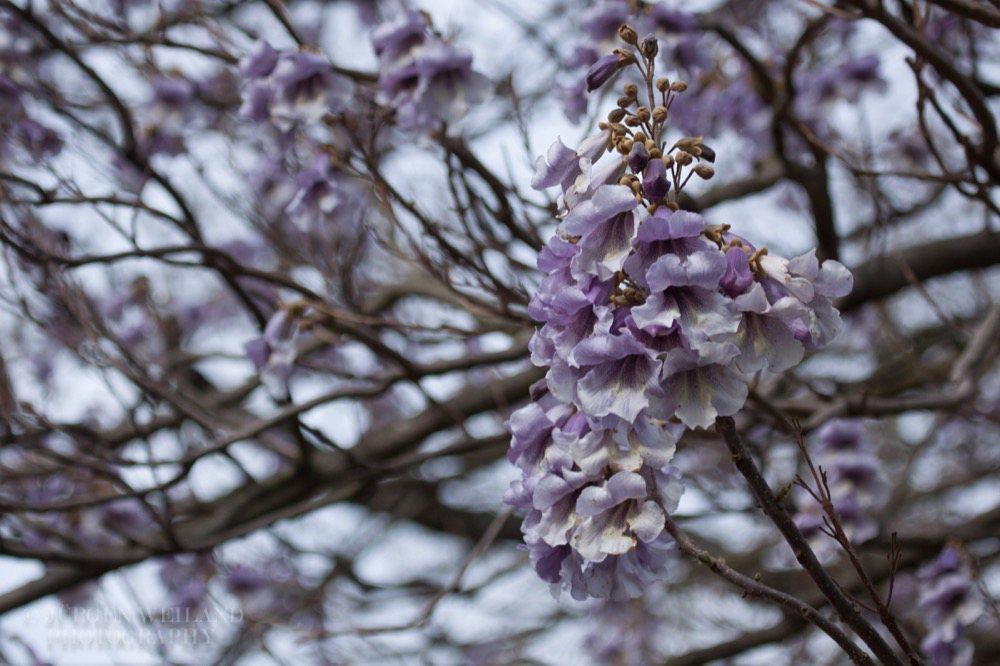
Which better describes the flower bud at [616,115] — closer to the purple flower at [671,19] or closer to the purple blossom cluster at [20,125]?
the purple flower at [671,19]

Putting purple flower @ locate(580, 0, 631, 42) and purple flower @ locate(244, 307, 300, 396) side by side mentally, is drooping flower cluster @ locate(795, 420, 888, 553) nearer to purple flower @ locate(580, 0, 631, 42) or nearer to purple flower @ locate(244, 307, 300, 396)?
purple flower @ locate(580, 0, 631, 42)

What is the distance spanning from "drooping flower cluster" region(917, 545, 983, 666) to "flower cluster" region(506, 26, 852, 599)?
202 cm

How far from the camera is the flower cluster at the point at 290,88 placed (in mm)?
2988

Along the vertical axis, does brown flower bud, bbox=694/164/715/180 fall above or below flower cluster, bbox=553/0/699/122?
below

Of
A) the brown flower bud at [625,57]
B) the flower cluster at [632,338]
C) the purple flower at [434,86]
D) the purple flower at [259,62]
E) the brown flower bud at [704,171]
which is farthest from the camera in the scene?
the purple flower at [259,62]

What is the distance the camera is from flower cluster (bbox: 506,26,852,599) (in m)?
1.33

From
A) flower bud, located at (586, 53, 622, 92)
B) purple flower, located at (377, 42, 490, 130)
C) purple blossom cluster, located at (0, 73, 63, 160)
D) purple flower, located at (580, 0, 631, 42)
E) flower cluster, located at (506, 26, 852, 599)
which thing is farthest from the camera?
purple blossom cluster, located at (0, 73, 63, 160)

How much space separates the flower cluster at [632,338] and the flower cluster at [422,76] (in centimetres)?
146

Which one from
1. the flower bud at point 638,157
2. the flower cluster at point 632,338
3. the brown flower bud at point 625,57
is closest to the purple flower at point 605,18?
the brown flower bud at point 625,57

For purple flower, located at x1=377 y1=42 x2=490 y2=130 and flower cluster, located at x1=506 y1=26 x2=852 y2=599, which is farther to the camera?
purple flower, located at x1=377 y1=42 x2=490 y2=130

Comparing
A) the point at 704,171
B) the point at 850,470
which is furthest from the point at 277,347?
the point at 850,470

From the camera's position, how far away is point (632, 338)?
1321 mm

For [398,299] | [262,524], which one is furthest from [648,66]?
[398,299]

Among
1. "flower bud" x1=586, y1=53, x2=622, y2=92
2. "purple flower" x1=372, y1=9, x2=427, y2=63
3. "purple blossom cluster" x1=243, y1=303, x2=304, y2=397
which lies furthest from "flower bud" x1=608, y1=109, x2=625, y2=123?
"purple blossom cluster" x1=243, y1=303, x2=304, y2=397
